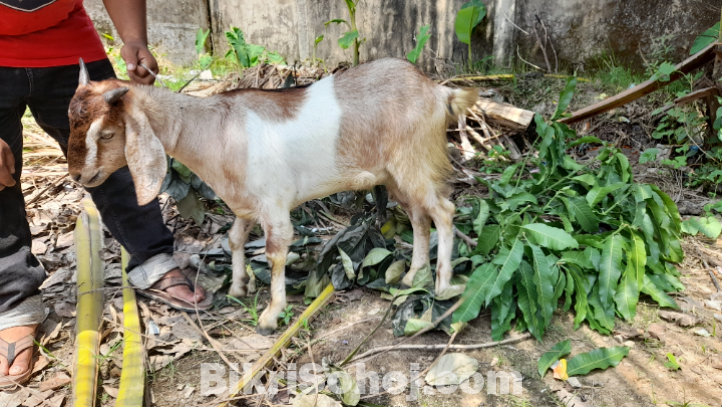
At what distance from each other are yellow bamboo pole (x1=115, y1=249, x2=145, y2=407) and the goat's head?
77cm

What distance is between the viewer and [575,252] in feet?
9.36

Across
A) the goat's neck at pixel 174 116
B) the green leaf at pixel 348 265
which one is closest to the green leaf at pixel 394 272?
the green leaf at pixel 348 265

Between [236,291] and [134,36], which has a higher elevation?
[134,36]

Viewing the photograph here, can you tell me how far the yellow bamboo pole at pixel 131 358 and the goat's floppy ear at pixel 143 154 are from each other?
770mm

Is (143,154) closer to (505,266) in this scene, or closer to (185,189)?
(185,189)

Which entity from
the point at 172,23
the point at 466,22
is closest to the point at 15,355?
the point at 466,22

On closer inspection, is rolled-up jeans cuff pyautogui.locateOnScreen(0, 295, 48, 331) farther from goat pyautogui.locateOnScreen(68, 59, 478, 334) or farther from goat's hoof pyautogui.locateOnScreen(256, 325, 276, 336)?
goat's hoof pyautogui.locateOnScreen(256, 325, 276, 336)

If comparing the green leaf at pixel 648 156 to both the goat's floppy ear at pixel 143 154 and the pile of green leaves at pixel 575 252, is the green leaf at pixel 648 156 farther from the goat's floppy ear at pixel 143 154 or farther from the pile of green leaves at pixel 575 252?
the goat's floppy ear at pixel 143 154

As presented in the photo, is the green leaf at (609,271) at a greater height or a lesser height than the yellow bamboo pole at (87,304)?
greater

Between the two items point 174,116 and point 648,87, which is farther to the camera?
point 648,87

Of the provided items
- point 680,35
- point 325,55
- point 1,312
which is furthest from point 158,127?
point 680,35

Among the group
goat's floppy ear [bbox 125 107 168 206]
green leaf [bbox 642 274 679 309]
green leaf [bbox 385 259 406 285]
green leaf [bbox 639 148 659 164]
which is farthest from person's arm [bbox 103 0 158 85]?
green leaf [bbox 639 148 659 164]

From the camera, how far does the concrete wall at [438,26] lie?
5.42 meters

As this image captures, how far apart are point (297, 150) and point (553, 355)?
1.65 metres
